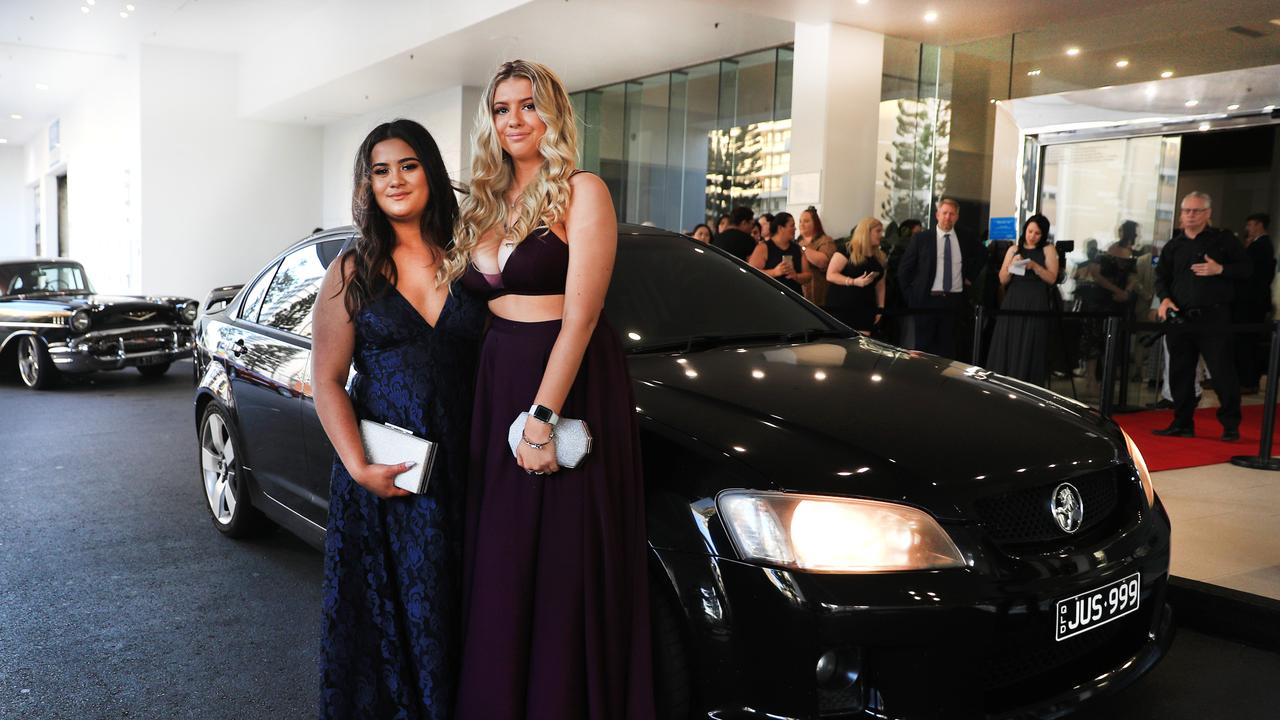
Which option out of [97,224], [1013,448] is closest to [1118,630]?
[1013,448]

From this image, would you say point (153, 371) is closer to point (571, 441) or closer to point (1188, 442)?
point (1188, 442)

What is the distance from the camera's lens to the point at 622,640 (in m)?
2.16

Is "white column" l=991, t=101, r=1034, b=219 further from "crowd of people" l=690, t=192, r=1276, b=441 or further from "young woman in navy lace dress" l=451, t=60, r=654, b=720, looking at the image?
"young woman in navy lace dress" l=451, t=60, r=654, b=720

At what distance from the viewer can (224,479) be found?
452 centimetres

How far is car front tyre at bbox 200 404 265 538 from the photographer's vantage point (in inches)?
170

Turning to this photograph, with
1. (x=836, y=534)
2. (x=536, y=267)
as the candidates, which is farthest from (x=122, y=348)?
(x=836, y=534)

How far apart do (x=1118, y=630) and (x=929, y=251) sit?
19.0 feet

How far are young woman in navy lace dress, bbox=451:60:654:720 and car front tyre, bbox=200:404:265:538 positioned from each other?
2464 mm

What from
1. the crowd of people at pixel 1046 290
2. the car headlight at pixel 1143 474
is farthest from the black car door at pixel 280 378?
the crowd of people at pixel 1046 290

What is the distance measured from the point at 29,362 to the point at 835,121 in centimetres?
861

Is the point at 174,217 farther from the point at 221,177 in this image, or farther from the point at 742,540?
the point at 742,540

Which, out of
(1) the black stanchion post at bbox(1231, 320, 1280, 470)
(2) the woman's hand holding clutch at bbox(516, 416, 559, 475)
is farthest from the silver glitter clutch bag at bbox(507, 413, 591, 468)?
(1) the black stanchion post at bbox(1231, 320, 1280, 470)

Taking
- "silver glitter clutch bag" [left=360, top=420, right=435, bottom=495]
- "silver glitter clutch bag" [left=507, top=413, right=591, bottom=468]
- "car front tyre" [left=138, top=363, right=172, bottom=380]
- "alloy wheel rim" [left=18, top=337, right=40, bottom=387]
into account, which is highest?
"silver glitter clutch bag" [left=507, top=413, right=591, bottom=468]

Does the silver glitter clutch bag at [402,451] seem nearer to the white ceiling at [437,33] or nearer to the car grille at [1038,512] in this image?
the car grille at [1038,512]
